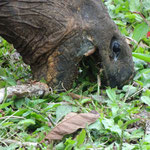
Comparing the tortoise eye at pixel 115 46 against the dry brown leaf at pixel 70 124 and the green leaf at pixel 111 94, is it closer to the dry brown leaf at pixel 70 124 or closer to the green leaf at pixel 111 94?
the green leaf at pixel 111 94

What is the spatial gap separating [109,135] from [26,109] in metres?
0.58

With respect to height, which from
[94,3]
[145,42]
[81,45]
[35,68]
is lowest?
[145,42]

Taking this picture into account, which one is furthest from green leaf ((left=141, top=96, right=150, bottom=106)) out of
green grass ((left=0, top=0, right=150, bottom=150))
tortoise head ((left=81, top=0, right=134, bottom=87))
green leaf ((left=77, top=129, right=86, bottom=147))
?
green leaf ((left=77, top=129, right=86, bottom=147))

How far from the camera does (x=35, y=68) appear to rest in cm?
324

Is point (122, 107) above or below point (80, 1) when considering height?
Answer: below

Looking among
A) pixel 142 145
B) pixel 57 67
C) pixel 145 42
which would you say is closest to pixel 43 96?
pixel 57 67

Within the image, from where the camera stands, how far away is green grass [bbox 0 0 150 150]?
2312 millimetres

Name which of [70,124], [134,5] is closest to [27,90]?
[70,124]

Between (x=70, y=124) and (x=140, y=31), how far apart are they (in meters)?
2.22

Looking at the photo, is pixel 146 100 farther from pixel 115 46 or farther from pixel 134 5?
pixel 134 5

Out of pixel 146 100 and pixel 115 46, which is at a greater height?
pixel 115 46

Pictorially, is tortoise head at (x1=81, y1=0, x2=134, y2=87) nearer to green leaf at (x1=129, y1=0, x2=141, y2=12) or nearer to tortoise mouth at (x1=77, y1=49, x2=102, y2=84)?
tortoise mouth at (x1=77, y1=49, x2=102, y2=84)

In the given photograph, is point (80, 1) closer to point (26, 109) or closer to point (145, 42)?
point (26, 109)

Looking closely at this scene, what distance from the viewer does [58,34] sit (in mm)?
2986
